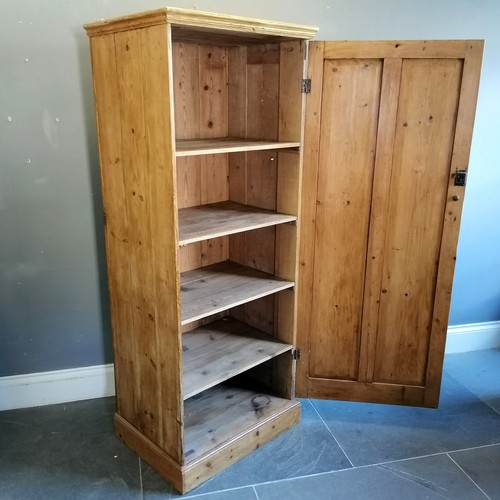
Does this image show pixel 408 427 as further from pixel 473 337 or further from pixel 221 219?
pixel 221 219

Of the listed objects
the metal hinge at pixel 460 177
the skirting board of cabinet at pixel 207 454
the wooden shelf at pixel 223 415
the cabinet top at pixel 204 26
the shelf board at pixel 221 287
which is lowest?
the skirting board of cabinet at pixel 207 454

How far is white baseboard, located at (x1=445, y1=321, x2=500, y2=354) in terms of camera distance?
336 centimetres

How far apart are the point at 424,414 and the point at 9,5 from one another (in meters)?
2.87

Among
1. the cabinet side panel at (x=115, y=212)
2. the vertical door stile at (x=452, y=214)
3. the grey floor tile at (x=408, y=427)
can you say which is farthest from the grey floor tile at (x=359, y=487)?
the cabinet side panel at (x=115, y=212)

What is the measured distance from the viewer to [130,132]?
1.91 m

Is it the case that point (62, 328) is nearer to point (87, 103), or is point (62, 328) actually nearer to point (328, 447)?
point (87, 103)

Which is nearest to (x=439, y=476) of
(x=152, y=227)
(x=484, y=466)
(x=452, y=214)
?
(x=484, y=466)

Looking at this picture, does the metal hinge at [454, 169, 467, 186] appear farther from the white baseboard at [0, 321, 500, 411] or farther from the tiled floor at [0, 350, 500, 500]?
the white baseboard at [0, 321, 500, 411]

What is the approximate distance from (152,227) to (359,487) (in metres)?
1.45

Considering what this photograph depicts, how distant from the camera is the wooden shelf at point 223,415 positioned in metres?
2.24

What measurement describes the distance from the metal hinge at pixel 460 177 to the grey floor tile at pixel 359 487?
4.51ft

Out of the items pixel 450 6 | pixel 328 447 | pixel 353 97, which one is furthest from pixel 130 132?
pixel 450 6

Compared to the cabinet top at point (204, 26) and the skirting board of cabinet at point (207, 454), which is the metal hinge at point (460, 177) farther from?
the skirting board of cabinet at point (207, 454)

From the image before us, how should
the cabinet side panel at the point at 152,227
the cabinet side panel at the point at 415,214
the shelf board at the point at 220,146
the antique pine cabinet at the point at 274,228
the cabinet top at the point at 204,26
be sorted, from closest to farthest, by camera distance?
the cabinet top at the point at 204,26 → the cabinet side panel at the point at 152,227 → the shelf board at the point at 220,146 → the antique pine cabinet at the point at 274,228 → the cabinet side panel at the point at 415,214
